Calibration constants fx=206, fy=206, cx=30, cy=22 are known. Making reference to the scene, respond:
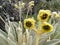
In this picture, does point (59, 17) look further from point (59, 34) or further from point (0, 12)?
point (0, 12)

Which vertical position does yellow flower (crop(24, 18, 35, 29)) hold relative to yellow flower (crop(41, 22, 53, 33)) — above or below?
above

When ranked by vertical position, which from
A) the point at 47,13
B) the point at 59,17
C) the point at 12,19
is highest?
the point at 47,13

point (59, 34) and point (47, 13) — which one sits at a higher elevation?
point (47, 13)

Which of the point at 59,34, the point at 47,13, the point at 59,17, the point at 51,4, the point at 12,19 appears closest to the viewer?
the point at 47,13

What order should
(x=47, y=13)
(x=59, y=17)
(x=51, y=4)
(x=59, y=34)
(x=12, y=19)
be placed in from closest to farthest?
(x=47, y=13), (x=59, y=34), (x=59, y=17), (x=12, y=19), (x=51, y=4)

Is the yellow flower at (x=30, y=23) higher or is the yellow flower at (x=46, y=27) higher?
the yellow flower at (x=30, y=23)

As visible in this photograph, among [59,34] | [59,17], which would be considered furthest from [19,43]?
[59,17]

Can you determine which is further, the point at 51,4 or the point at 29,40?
the point at 51,4

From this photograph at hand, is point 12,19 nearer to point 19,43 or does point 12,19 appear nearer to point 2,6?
point 2,6

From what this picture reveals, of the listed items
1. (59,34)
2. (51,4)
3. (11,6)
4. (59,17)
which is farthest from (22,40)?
(51,4)
